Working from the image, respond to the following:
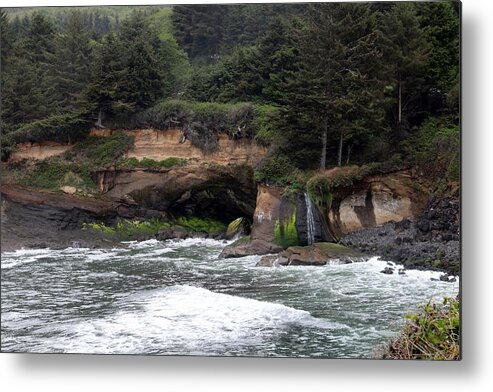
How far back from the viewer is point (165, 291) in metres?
5.29

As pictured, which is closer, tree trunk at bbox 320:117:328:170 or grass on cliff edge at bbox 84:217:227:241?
tree trunk at bbox 320:117:328:170

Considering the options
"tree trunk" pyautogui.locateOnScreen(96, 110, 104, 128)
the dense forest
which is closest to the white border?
the dense forest

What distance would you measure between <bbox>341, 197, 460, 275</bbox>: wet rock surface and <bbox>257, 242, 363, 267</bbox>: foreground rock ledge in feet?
0.29

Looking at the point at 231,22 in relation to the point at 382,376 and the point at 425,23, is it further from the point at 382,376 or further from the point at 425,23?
the point at 382,376

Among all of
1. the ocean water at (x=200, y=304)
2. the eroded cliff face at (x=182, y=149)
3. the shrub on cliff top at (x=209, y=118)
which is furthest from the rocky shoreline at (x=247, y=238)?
the shrub on cliff top at (x=209, y=118)

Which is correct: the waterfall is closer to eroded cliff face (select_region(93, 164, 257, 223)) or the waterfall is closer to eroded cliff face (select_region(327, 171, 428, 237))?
eroded cliff face (select_region(327, 171, 428, 237))

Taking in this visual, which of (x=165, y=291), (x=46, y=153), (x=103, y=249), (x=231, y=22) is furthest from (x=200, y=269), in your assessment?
(x=231, y=22)

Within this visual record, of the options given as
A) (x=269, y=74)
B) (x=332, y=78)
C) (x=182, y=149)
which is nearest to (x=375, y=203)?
(x=332, y=78)

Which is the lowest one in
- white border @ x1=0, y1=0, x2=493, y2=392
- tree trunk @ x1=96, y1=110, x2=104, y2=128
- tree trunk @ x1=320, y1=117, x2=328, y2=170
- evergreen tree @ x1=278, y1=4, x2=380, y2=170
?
white border @ x1=0, y1=0, x2=493, y2=392

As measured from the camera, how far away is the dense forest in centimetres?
512

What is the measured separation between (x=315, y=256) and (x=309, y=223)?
1.36 ft

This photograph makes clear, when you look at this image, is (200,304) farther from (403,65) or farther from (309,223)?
(403,65)

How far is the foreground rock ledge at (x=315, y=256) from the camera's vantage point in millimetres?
5438

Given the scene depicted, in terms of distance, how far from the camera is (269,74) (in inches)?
225
